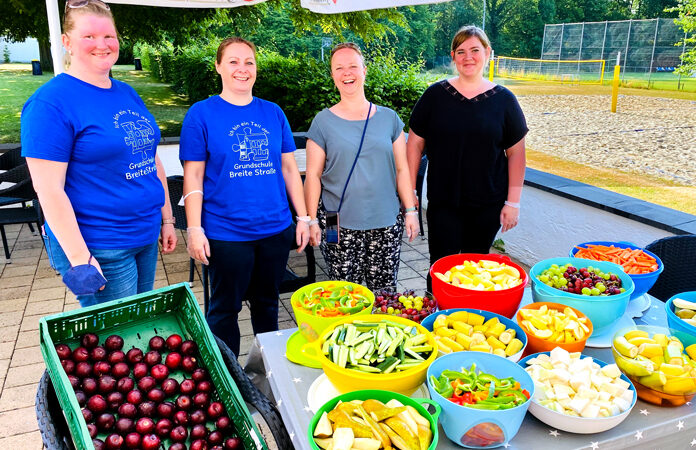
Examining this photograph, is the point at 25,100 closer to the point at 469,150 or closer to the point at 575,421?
the point at 469,150

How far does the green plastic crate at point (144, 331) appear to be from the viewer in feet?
5.15

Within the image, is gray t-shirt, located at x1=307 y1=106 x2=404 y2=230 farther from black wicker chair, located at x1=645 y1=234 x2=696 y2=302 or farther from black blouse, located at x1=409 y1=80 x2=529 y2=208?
black wicker chair, located at x1=645 y1=234 x2=696 y2=302

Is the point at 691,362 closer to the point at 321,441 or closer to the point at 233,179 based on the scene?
the point at 321,441

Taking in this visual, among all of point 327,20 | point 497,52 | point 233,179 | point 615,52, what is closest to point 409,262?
point 233,179

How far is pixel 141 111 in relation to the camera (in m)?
2.14

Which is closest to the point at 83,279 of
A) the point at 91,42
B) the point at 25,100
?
the point at 91,42

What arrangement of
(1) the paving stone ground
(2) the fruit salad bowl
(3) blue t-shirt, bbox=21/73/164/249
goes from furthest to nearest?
(1) the paving stone ground → (3) blue t-shirt, bbox=21/73/164/249 → (2) the fruit salad bowl

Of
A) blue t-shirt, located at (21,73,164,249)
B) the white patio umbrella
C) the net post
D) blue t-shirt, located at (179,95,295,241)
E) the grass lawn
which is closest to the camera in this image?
blue t-shirt, located at (21,73,164,249)

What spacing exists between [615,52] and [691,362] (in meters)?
12.3

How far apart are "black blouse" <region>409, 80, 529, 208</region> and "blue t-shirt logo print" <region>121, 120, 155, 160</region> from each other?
4.97ft

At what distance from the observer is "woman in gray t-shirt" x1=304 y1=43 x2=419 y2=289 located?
2578 millimetres

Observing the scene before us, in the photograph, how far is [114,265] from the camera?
82.1 inches

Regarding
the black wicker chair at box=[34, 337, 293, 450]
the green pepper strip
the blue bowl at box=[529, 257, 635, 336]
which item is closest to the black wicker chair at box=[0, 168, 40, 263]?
the black wicker chair at box=[34, 337, 293, 450]

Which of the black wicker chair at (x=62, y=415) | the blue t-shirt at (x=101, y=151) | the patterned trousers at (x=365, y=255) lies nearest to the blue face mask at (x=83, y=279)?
the blue t-shirt at (x=101, y=151)
